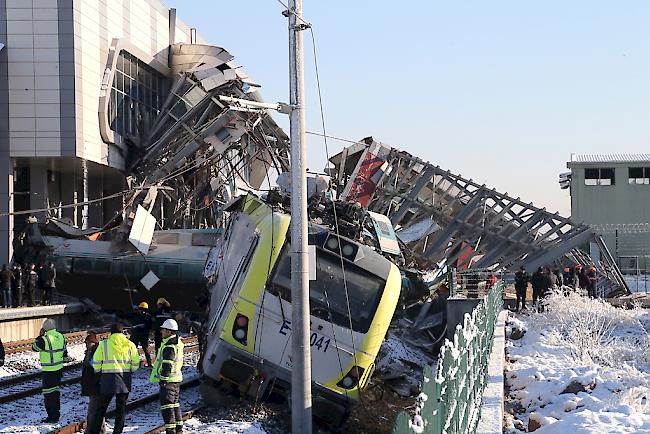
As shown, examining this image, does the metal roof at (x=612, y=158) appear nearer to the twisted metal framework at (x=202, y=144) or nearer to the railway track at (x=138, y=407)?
the twisted metal framework at (x=202, y=144)

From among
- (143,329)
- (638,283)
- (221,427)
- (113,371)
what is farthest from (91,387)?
(638,283)

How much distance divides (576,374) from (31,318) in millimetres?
16533

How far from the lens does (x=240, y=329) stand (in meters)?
12.7

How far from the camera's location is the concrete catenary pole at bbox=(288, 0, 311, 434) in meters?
11.4

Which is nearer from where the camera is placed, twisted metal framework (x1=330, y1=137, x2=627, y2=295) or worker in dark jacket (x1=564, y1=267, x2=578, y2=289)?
worker in dark jacket (x1=564, y1=267, x2=578, y2=289)

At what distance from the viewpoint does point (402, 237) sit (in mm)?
32469

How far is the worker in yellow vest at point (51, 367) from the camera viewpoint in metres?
12.6

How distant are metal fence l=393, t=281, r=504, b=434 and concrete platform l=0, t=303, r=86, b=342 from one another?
15528 mm

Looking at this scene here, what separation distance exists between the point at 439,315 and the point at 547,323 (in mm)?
2769

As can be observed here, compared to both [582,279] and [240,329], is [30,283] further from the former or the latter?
[582,279]

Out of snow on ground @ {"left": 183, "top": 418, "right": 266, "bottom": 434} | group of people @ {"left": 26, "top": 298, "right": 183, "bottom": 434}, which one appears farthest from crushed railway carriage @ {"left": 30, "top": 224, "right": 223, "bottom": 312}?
group of people @ {"left": 26, "top": 298, "right": 183, "bottom": 434}

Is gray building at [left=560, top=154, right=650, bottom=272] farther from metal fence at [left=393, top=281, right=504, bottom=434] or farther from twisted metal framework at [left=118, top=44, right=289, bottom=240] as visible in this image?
metal fence at [left=393, top=281, right=504, bottom=434]

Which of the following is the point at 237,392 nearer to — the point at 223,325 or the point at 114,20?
the point at 223,325

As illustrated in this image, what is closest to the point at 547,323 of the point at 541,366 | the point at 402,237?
the point at 541,366
